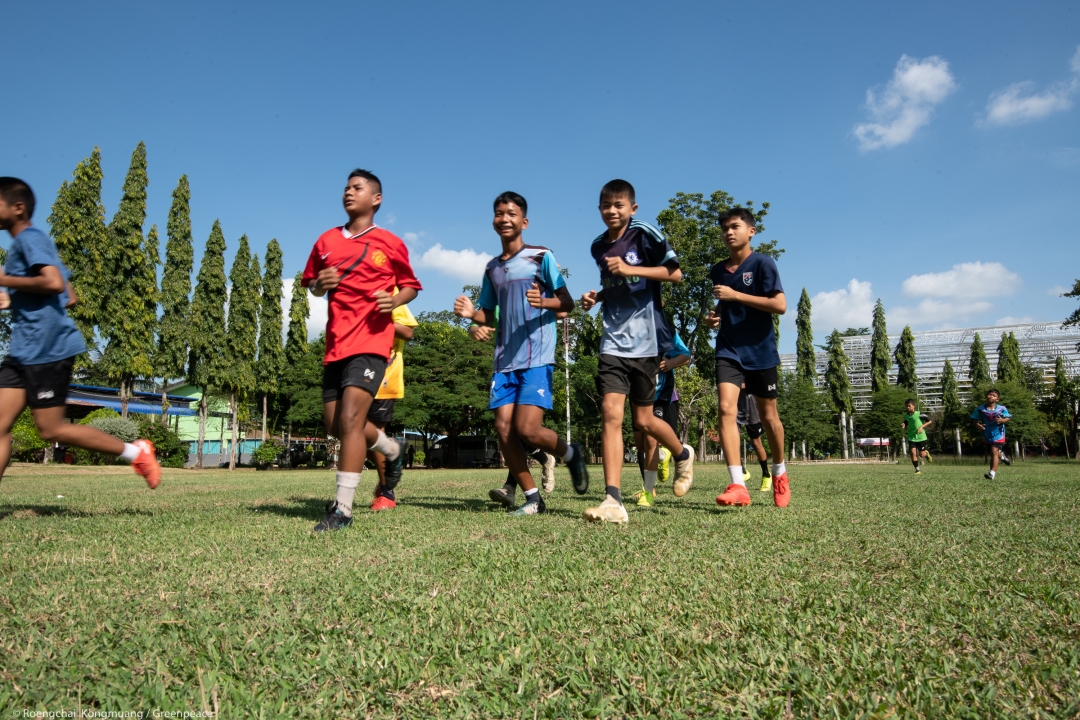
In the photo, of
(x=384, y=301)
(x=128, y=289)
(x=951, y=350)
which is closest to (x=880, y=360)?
(x=951, y=350)

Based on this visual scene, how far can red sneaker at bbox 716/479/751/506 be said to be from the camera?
5207 millimetres

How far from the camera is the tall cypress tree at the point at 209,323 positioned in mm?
38781

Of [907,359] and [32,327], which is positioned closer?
[32,327]

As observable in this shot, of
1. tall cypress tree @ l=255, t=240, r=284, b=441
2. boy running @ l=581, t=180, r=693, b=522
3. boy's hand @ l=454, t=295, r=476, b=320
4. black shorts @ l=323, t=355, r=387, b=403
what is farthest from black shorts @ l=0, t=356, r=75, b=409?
tall cypress tree @ l=255, t=240, r=284, b=441

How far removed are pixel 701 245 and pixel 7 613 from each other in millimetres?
35603

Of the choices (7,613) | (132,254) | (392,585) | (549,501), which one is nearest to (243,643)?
(392,585)

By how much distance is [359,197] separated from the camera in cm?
488

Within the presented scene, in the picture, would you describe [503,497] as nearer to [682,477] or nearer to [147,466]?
[682,477]

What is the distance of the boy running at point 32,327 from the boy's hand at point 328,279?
1.56 metres

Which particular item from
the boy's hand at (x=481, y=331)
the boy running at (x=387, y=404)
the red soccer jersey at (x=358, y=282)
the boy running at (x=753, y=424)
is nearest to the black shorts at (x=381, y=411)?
the boy running at (x=387, y=404)

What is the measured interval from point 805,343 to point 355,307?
75595 millimetres

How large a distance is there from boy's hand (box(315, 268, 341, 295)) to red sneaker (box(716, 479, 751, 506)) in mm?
3192

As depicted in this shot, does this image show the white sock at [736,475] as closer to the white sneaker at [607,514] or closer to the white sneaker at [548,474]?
the white sneaker at [607,514]

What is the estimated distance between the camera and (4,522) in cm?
461
